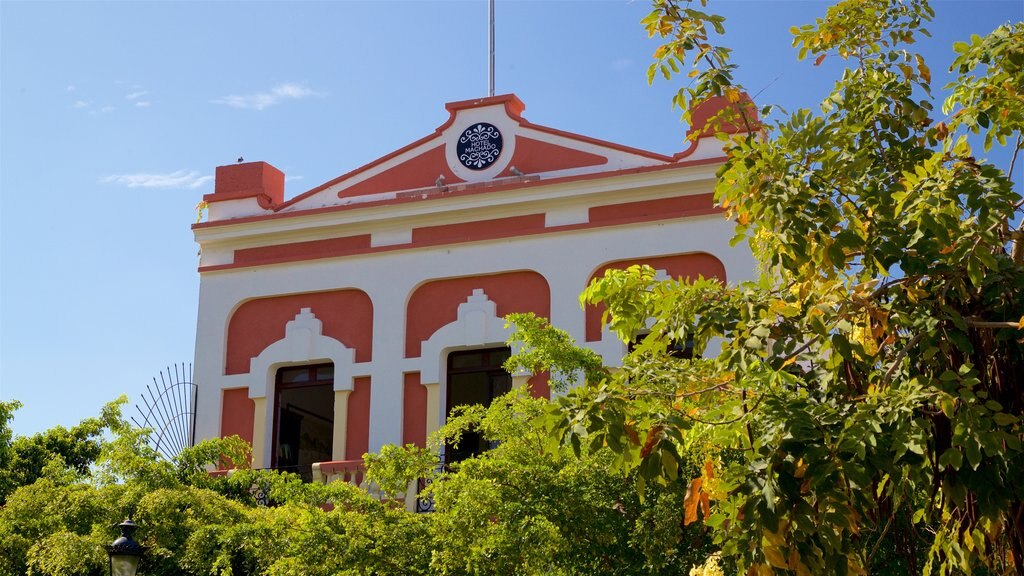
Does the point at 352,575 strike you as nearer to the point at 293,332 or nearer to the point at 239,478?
the point at 239,478

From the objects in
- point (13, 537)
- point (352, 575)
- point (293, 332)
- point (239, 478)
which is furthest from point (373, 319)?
point (352, 575)

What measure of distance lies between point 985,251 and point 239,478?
9.12m

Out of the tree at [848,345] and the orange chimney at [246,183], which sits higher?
the orange chimney at [246,183]

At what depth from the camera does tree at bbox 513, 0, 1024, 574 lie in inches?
220

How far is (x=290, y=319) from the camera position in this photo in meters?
16.6

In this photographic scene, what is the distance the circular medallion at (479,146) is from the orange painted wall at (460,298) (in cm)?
139

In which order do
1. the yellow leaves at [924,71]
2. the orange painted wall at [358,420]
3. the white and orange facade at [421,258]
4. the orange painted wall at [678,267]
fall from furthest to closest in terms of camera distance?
the orange painted wall at [358,420], the white and orange facade at [421,258], the orange painted wall at [678,267], the yellow leaves at [924,71]

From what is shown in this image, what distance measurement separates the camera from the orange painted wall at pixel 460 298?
1573cm

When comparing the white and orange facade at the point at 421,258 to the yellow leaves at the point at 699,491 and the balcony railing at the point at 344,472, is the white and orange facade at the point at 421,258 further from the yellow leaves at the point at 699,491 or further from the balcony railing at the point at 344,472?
the yellow leaves at the point at 699,491

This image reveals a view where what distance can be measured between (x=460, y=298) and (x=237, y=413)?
3.07m

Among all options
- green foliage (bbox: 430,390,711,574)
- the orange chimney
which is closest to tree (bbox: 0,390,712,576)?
green foliage (bbox: 430,390,711,574)

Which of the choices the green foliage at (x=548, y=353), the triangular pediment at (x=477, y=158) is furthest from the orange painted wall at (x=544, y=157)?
the green foliage at (x=548, y=353)

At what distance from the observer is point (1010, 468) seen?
18.3 ft

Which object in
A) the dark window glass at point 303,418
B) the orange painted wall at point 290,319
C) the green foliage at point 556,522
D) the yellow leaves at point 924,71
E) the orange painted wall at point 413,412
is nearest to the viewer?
the yellow leaves at point 924,71
